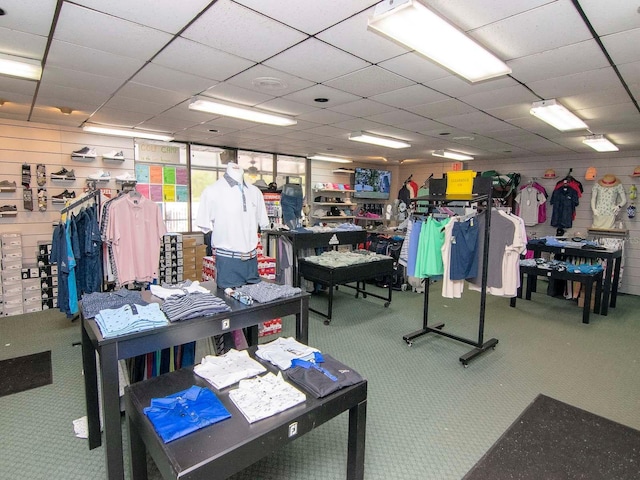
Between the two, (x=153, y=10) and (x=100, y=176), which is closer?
(x=153, y=10)

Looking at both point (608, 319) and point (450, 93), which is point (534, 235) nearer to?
point (608, 319)

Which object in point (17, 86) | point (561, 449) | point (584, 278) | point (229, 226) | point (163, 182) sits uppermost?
point (17, 86)

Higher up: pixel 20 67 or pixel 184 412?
pixel 20 67

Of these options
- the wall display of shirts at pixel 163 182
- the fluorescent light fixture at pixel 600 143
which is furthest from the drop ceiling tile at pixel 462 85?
the wall display of shirts at pixel 163 182

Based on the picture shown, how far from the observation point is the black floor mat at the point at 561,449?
7.27ft

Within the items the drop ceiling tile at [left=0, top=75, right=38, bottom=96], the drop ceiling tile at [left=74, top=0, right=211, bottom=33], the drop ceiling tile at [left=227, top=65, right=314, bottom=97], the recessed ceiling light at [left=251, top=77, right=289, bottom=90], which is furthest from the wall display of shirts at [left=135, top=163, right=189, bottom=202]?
the drop ceiling tile at [left=74, top=0, right=211, bottom=33]

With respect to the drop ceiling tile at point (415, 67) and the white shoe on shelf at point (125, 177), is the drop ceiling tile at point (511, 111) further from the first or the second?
the white shoe on shelf at point (125, 177)

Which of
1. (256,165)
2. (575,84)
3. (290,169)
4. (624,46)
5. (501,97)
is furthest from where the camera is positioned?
(290,169)

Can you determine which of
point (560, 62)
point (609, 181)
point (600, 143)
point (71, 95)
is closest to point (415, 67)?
point (560, 62)

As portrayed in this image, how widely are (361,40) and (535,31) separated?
→ 108cm

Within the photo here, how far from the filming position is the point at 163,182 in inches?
260

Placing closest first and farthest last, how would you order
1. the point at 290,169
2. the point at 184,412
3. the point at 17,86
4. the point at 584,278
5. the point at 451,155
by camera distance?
1. the point at 184,412
2. the point at 17,86
3. the point at 584,278
4. the point at 451,155
5. the point at 290,169

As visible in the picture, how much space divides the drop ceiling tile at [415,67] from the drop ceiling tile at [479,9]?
50cm

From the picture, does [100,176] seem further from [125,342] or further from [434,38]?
[434,38]
